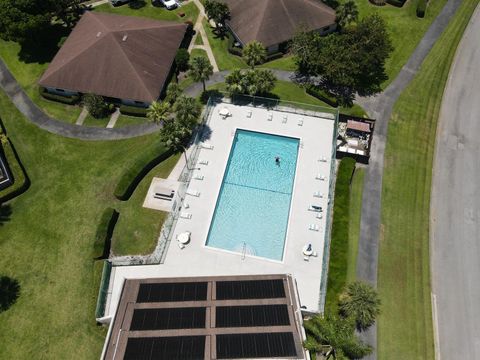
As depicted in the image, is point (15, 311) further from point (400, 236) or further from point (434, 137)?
point (434, 137)

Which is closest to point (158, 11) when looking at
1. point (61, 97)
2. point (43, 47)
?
point (43, 47)

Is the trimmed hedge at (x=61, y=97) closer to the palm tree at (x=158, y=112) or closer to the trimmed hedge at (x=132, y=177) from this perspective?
the trimmed hedge at (x=132, y=177)

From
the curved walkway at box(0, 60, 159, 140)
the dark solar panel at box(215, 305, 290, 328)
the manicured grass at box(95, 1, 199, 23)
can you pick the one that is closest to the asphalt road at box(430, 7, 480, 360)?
the dark solar panel at box(215, 305, 290, 328)

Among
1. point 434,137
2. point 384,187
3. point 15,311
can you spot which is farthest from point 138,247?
point 434,137

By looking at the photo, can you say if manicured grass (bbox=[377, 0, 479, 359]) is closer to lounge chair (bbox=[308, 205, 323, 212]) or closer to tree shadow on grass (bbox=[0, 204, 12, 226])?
lounge chair (bbox=[308, 205, 323, 212])

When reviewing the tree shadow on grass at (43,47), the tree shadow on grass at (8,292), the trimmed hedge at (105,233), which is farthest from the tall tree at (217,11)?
the tree shadow on grass at (8,292)
